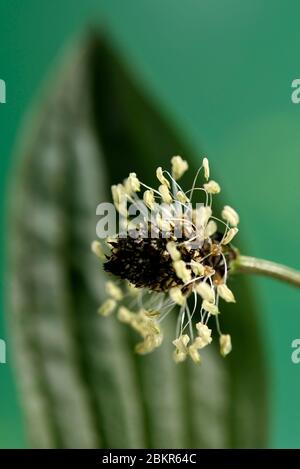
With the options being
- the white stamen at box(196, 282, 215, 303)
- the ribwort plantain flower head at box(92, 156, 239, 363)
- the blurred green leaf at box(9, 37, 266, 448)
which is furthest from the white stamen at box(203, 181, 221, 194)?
the blurred green leaf at box(9, 37, 266, 448)

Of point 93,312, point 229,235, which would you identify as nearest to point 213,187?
point 229,235

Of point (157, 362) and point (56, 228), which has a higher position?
point (56, 228)

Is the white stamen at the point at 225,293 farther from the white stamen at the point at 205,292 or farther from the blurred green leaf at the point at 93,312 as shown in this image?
the blurred green leaf at the point at 93,312

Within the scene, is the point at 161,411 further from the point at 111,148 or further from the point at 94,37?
the point at 94,37

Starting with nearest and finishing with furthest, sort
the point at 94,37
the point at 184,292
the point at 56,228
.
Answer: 1. the point at 184,292
2. the point at 94,37
3. the point at 56,228

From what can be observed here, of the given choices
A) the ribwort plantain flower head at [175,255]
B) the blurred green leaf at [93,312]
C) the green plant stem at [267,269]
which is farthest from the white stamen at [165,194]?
the blurred green leaf at [93,312]

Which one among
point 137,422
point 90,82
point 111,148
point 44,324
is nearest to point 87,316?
point 44,324

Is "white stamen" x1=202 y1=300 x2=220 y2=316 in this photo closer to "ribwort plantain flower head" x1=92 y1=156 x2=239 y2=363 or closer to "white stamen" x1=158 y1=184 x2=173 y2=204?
"ribwort plantain flower head" x1=92 y1=156 x2=239 y2=363
